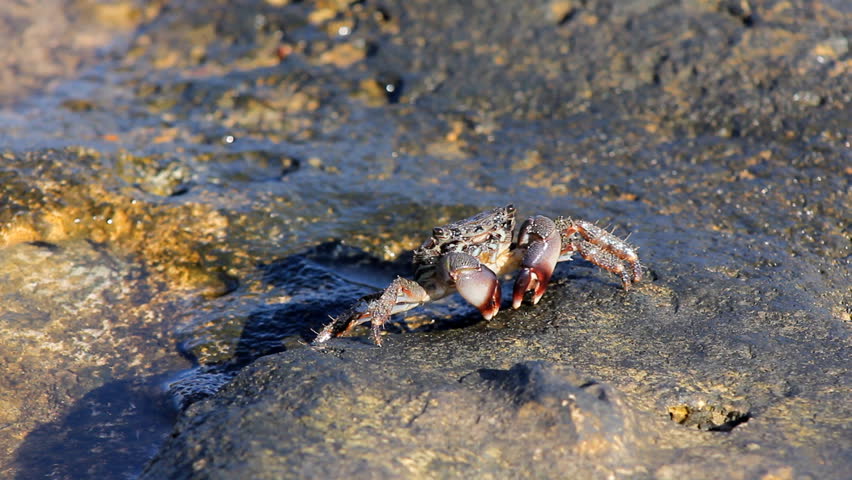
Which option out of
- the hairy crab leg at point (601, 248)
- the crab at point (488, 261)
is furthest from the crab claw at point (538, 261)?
the hairy crab leg at point (601, 248)

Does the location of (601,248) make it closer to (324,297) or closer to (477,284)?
(477,284)

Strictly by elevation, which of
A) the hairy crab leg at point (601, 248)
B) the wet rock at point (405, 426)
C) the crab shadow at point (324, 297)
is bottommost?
the crab shadow at point (324, 297)

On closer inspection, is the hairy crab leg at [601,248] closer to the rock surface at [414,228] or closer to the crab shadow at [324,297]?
the rock surface at [414,228]

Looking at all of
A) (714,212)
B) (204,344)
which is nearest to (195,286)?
(204,344)

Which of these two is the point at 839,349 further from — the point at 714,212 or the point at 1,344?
the point at 1,344

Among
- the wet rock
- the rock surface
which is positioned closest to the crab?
the rock surface

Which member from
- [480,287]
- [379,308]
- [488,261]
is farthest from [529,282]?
[379,308]

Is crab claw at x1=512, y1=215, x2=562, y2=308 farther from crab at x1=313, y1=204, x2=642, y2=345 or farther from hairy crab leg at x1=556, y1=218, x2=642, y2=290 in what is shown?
hairy crab leg at x1=556, y1=218, x2=642, y2=290
